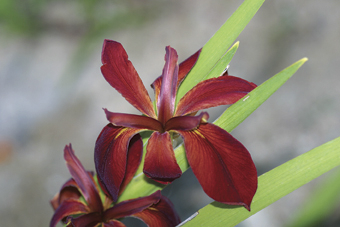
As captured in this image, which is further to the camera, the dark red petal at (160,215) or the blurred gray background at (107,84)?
the blurred gray background at (107,84)

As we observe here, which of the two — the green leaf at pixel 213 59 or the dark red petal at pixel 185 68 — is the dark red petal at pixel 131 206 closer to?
the green leaf at pixel 213 59

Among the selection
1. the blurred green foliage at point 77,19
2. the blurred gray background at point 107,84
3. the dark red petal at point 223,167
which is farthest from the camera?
the blurred green foliage at point 77,19

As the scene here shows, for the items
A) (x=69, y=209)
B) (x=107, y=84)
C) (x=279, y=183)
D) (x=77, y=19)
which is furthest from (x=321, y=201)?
(x=77, y=19)

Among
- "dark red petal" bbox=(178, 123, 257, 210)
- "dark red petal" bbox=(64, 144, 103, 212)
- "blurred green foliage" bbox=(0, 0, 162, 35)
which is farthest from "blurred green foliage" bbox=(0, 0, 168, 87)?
"dark red petal" bbox=(178, 123, 257, 210)

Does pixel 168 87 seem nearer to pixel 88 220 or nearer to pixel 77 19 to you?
pixel 88 220

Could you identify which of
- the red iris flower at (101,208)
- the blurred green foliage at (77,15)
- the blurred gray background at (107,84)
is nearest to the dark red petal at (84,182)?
the red iris flower at (101,208)

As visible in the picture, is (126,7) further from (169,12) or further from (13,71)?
(13,71)

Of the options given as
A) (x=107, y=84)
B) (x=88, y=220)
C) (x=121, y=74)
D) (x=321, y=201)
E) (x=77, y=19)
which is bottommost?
(x=321, y=201)
